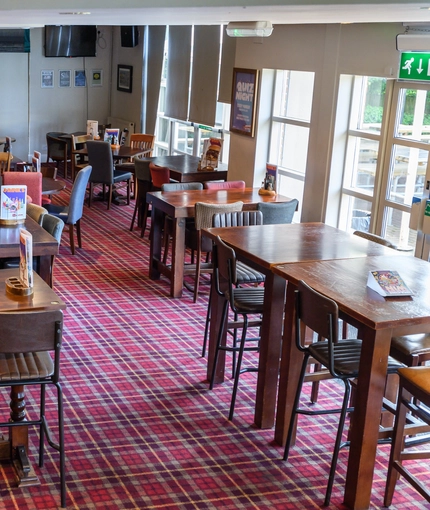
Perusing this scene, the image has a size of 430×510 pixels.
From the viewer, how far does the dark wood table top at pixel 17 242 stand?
16.0 ft

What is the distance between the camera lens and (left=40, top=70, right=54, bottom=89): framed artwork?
13.5 meters

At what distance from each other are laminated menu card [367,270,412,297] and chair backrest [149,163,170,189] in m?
4.80

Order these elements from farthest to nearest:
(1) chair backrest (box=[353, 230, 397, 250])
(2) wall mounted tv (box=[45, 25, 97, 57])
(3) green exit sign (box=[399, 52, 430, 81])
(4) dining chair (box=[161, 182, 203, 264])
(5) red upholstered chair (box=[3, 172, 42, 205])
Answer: (2) wall mounted tv (box=[45, 25, 97, 57]) → (4) dining chair (box=[161, 182, 203, 264]) → (5) red upholstered chair (box=[3, 172, 42, 205]) → (3) green exit sign (box=[399, 52, 430, 81]) → (1) chair backrest (box=[353, 230, 397, 250])

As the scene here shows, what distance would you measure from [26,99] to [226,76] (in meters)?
5.16

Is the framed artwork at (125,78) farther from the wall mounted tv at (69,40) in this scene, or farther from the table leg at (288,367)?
the table leg at (288,367)

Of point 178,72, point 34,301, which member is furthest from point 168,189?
point 178,72

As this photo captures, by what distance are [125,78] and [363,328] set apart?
10.6 m

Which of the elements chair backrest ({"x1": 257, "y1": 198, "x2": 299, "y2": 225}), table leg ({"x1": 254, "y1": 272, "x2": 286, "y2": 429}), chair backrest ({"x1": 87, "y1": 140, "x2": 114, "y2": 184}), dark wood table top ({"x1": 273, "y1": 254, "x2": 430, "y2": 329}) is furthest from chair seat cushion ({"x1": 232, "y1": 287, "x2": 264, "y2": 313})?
chair backrest ({"x1": 87, "y1": 140, "x2": 114, "y2": 184})

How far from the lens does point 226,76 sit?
387 inches

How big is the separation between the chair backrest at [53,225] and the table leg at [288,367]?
2154mm

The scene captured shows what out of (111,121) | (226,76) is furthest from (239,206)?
(111,121)

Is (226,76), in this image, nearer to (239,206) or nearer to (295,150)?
(295,150)

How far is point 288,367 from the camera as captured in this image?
413 cm

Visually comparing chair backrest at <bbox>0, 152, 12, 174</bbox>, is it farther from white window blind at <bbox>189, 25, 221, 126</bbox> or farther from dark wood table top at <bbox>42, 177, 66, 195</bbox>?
white window blind at <bbox>189, 25, 221, 126</bbox>
